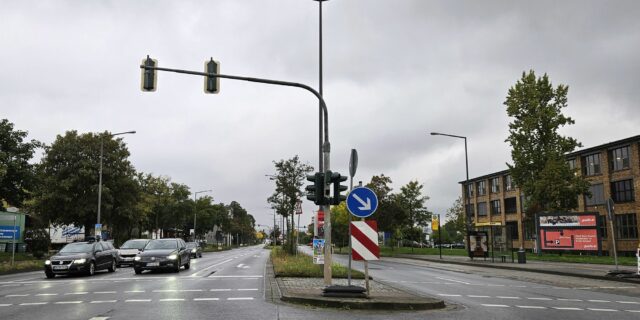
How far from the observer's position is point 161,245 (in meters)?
22.2

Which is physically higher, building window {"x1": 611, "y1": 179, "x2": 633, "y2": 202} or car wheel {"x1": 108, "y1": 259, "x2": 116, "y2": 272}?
building window {"x1": 611, "y1": 179, "x2": 633, "y2": 202}

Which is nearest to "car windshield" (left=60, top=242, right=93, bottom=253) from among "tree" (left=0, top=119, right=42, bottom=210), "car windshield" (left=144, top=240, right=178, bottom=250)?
"car windshield" (left=144, top=240, right=178, bottom=250)

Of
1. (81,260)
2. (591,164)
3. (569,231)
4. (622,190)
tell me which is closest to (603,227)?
(622,190)

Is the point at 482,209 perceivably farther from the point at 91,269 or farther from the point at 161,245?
the point at 91,269

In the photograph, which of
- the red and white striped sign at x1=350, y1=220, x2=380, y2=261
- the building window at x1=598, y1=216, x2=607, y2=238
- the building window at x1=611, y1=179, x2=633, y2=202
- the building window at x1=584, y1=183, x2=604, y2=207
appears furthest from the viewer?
the building window at x1=584, y1=183, x2=604, y2=207

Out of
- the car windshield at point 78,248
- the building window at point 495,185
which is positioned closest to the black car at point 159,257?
the car windshield at point 78,248

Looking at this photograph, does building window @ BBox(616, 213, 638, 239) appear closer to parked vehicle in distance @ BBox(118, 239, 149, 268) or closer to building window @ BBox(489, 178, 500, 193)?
building window @ BBox(489, 178, 500, 193)

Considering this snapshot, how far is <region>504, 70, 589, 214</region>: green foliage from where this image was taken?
39344mm

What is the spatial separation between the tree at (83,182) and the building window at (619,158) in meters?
45.9

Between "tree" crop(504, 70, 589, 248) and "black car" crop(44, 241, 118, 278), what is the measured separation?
32109 millimetres

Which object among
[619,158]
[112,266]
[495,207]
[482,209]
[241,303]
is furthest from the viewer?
[482,209]

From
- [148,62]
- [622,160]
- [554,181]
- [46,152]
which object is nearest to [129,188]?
[46,152]

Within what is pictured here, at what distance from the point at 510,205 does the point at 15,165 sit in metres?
61.7

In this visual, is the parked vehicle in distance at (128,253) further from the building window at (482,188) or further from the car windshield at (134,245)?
the building window at (482,188)
